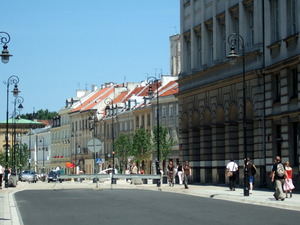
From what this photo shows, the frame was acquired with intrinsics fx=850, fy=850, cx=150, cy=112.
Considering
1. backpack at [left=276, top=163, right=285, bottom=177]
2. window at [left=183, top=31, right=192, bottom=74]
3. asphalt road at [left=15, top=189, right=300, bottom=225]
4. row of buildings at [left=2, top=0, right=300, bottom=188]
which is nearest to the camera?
asphalt road at [left=15, top=189, right=300, bottom=225]

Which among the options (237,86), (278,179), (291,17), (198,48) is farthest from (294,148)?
(198,48)

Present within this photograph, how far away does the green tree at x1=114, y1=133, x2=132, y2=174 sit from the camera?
101 metres

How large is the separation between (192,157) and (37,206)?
28.4 metres

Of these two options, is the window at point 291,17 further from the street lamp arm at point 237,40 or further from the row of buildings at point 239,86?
the street lamp arm at point 237,40

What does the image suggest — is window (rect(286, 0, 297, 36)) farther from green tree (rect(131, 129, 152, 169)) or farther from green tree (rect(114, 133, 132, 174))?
green tree (rect(114, 133, 132, 174))

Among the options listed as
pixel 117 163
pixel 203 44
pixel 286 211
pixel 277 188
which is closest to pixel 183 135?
pixel 203 44

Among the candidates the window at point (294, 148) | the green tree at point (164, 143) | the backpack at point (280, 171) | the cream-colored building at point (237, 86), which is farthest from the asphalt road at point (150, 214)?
the green tree at point (164, 143)

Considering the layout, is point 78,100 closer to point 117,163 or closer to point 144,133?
point 117,163

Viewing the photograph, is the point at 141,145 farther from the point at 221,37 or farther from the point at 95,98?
the point at 95,98

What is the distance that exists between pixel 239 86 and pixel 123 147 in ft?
180

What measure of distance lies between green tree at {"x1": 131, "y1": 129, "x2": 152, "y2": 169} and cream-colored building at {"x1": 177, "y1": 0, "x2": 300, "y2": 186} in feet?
105

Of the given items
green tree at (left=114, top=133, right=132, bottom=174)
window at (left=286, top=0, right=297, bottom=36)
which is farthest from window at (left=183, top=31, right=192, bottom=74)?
green tree at (left=114, top=133, right=132, bottom=174)

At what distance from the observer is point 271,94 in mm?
43812

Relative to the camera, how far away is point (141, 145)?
9262 cm
